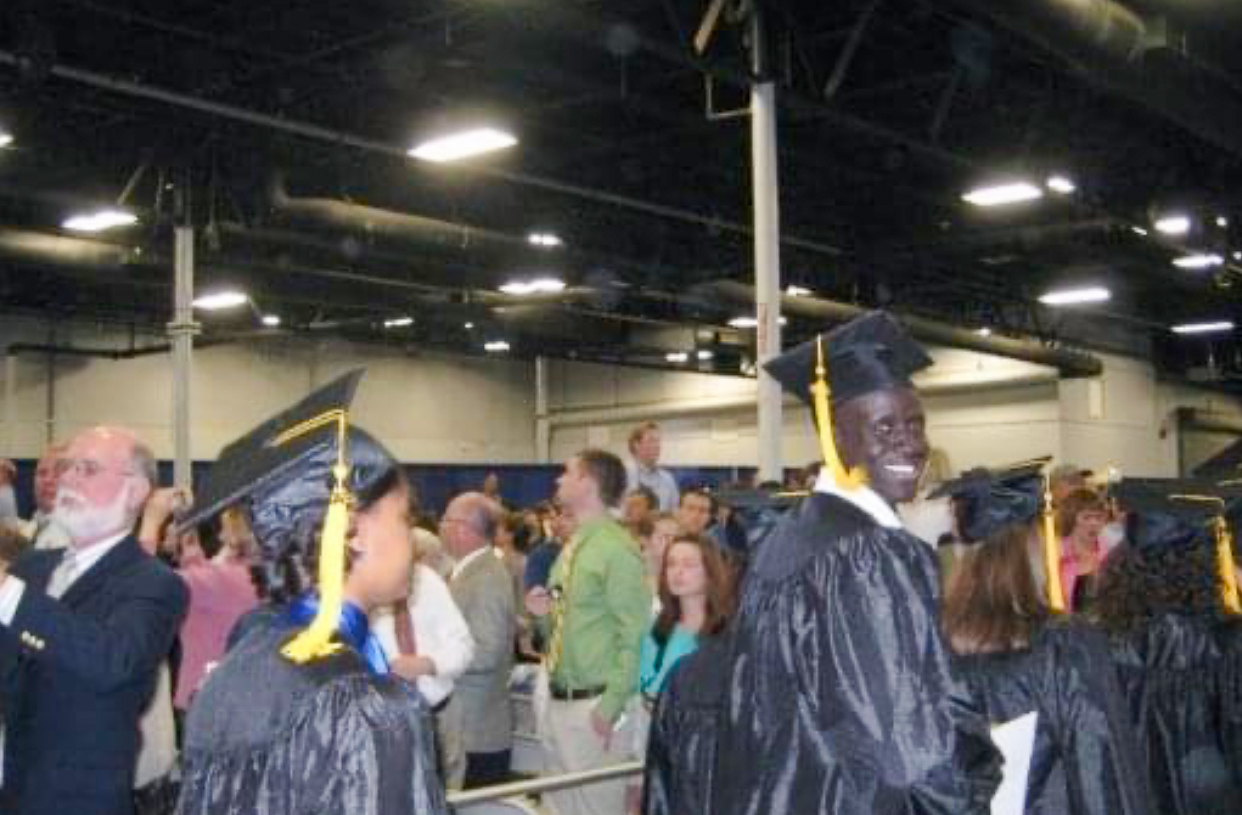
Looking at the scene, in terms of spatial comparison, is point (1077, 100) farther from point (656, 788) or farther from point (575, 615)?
point (656, 788)

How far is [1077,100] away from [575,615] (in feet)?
22.7

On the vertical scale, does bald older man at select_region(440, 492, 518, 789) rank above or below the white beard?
below

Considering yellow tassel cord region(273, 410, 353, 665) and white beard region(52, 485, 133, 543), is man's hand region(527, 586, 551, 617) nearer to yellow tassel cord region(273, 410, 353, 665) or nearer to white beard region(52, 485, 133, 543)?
white beard region(52, 485, 133, 543)

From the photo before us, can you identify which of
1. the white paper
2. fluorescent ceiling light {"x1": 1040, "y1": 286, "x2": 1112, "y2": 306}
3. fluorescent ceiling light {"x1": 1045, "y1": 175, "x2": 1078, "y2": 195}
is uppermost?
fluorescent ceiling light {"x1": 1040, "y1": 286, "x2": 1112, "y2": 306}

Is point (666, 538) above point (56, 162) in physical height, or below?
below

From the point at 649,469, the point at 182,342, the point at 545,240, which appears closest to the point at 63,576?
the point at 649,469

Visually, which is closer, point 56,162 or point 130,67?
point 130,67

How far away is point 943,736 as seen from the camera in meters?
2.45

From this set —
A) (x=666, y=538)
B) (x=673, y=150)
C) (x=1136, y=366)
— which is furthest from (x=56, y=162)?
(x=1136, y=366)

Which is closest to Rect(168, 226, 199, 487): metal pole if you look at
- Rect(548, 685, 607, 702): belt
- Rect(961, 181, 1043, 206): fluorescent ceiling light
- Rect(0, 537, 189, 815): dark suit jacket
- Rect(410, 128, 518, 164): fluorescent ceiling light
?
Rect(410, 128, 518, 164): fluorescent ceiling light

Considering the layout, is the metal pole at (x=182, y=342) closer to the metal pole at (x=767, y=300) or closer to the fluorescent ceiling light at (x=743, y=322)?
the metal pole at (x=767, y=300)

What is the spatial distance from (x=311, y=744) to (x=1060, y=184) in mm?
10341

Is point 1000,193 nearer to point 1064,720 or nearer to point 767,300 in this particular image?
point 767,300

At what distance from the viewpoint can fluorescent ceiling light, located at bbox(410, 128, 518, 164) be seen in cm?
995
